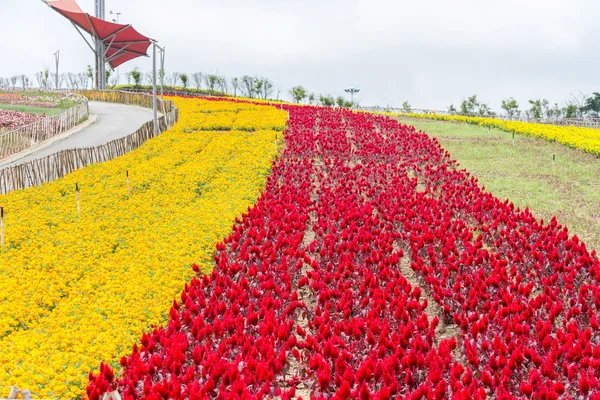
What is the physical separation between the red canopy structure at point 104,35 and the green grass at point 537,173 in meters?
43.4

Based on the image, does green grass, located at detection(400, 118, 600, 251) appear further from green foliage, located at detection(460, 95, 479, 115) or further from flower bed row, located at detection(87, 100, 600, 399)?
green foliage, located at detection(460, 95, 479, 115)

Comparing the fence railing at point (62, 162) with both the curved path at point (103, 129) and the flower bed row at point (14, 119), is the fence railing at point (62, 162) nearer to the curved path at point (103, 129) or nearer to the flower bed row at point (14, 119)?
the curved path at point (103, 129)

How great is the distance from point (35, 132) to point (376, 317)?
1235 inches

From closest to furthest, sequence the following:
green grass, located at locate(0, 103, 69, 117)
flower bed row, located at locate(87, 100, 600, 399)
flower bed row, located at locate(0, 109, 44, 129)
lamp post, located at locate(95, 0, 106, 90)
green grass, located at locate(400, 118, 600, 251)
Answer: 1. flower bed row, located at locate(87, 100, 600, 399)
2. green grass, located at locate(400, 118, 600, 251)
3. flower bed row, located at locate(0, 109, 44, 129)
4. green grass, located at locate(0, 103, 69, 117)
5. lamp post, located at locate(95, 0, 106, 90)

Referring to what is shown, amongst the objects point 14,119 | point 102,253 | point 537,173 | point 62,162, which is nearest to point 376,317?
point 102,253

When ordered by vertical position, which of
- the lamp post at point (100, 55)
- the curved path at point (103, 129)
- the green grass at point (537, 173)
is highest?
the lamp post at point (100, 55)

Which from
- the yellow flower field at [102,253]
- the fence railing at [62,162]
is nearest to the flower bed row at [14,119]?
the fence railing at [62,162]

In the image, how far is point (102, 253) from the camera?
37.7 ft

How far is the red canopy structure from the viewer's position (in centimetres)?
6266

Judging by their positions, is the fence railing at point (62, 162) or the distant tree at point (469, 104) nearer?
the fence railing at point (62, 162)

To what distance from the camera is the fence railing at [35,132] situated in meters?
30.4

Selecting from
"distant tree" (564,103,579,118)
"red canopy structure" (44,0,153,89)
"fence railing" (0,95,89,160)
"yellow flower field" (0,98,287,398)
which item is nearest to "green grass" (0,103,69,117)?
"fence railing" (0,95,89,160)

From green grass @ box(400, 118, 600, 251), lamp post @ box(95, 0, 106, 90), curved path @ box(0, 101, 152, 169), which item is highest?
lamp post @ box(95, 0, 106, 90)

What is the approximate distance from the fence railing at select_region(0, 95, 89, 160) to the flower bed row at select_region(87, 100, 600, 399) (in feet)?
69.8
